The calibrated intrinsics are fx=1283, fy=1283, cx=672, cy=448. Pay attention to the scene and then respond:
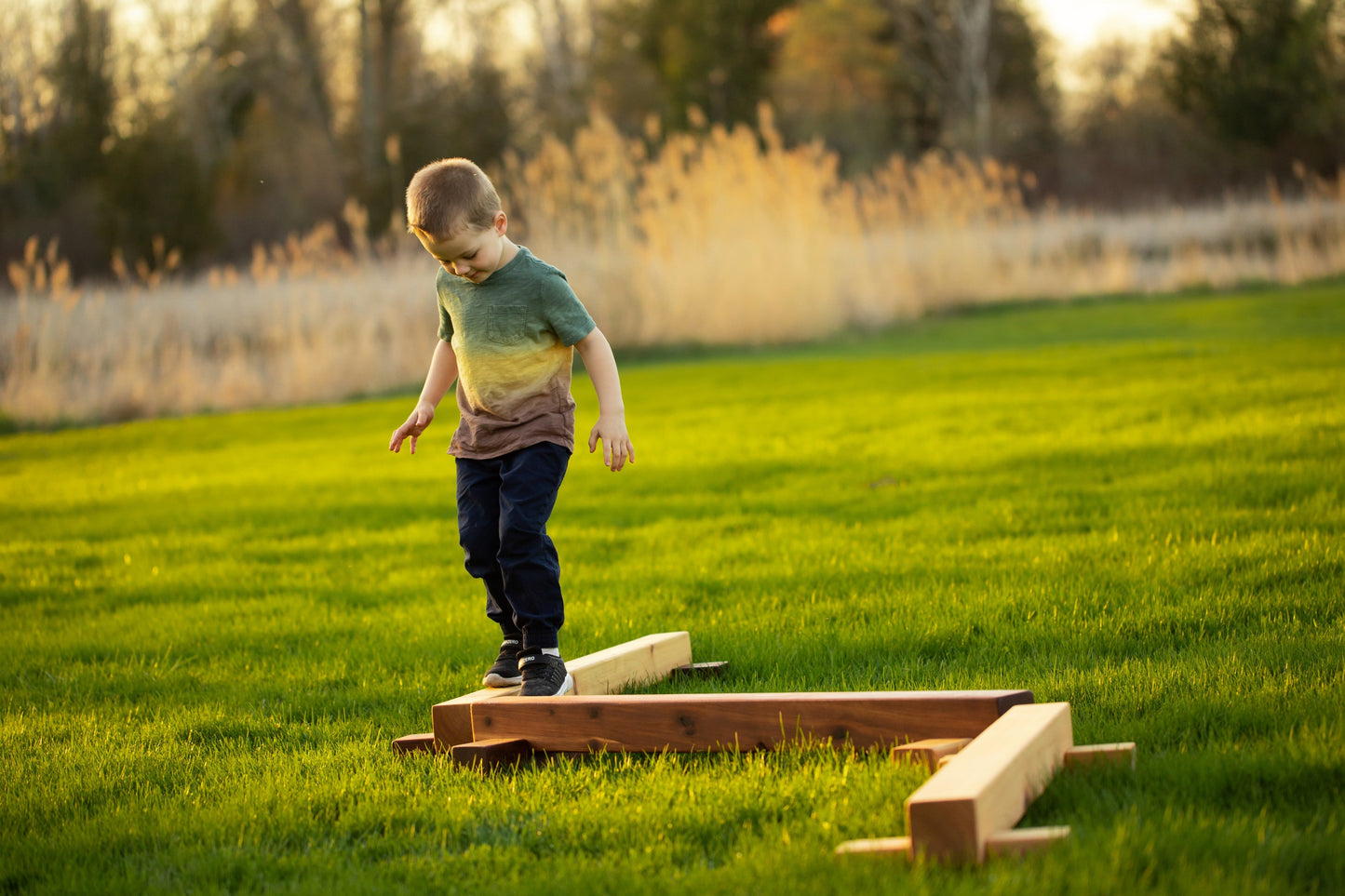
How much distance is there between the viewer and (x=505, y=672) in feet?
11.5

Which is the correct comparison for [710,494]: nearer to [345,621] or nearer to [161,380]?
[345,621]

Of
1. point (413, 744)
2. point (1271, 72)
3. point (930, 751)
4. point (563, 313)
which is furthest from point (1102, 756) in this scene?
point (1271, 72)

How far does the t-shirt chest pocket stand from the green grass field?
109 centimetres

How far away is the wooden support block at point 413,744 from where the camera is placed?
320 cm

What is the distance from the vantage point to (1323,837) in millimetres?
2201

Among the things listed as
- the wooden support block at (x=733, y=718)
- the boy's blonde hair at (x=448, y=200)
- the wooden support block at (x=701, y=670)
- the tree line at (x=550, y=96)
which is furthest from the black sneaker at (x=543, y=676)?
the tree line at (x=550, y=96)

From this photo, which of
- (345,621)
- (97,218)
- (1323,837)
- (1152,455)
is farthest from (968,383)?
(97,218)

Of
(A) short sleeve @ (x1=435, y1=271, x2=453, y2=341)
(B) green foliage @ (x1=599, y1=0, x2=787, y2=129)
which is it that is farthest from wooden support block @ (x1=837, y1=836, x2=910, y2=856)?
(B) green foliage @ (x1=599, y1=0, x2=787, y2=129)

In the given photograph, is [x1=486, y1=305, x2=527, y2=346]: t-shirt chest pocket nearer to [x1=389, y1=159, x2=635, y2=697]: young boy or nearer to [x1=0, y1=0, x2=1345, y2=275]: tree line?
[x1=389, y1=159, x2=635, y2=697]: young boy

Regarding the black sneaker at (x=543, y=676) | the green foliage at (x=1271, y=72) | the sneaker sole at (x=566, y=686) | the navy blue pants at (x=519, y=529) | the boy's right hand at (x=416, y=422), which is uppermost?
Result: the green foliage at (x=1271, y=72)

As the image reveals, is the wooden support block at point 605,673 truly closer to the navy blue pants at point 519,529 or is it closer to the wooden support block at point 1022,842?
the navy blue pants at point 519,529

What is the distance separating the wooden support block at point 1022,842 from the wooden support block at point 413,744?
152 centimetres

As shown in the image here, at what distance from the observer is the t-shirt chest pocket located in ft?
11.4

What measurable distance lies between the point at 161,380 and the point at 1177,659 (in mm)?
12050
